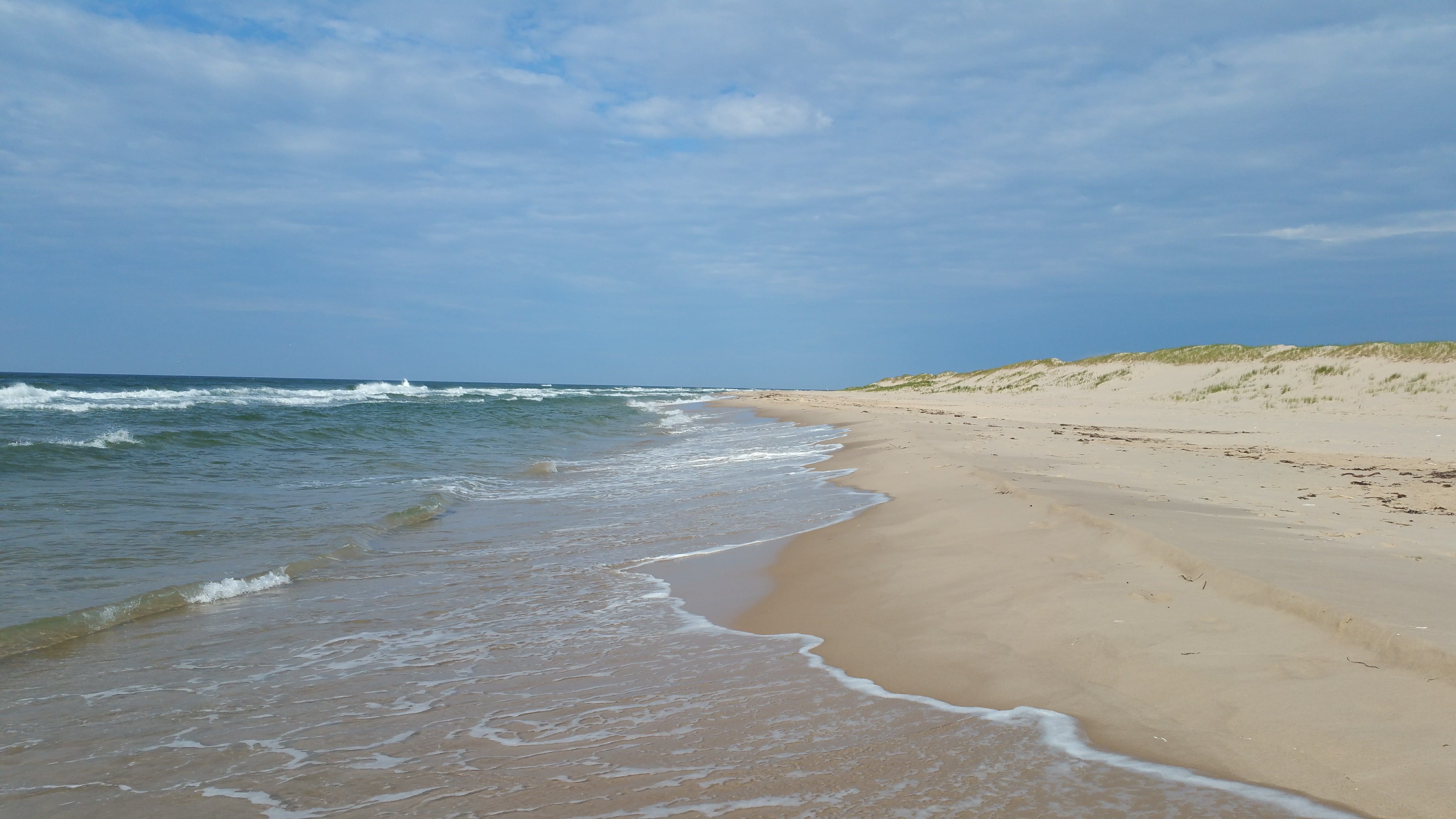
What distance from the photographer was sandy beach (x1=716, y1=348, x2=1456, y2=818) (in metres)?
2.70

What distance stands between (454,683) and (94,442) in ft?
50.8

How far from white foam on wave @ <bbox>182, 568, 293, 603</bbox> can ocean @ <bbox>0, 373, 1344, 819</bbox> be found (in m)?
0.02

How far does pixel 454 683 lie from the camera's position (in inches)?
154

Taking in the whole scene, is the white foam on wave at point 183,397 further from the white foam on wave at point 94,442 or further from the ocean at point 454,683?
the ocean at point 454,683

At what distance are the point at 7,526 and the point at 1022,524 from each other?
9.58 metres

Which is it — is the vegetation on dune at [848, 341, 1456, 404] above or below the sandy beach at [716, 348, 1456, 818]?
above

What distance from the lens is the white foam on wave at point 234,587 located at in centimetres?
569

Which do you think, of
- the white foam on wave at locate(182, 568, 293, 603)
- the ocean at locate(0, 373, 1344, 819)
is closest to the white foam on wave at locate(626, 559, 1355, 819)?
the ocean at locate(0, 373, 1344, 819)

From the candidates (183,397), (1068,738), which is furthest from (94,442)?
(183,397)

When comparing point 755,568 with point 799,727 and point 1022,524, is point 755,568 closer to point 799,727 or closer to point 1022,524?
point 1022,524

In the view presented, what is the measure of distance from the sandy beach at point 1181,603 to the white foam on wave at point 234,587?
3811mm

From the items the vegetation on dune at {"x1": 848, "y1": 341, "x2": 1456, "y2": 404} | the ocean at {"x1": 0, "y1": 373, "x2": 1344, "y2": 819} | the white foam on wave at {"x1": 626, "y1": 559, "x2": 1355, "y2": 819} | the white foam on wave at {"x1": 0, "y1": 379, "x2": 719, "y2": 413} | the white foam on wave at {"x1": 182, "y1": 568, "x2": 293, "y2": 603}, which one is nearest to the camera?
the white foam on wave at {"x1": 626, "y1": 559, "x2": 1355, "y2": 819}

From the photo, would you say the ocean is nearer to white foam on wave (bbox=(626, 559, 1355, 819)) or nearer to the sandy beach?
white foam on wave (bbox=(626, 559, 1355, 819))

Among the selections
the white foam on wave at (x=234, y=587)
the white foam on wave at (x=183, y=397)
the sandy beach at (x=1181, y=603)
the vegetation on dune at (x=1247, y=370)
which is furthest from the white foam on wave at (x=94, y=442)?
the vegetation on dune at (x=1247, y=370)
